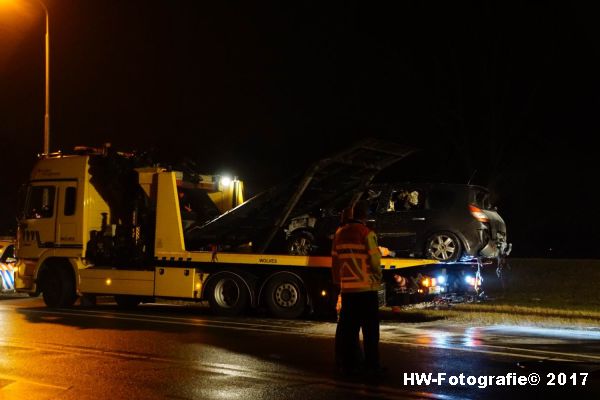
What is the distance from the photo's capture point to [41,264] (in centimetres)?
1559

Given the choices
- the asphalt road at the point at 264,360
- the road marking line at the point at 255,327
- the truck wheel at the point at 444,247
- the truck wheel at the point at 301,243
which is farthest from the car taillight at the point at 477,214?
the road marking line at the point at 255,327

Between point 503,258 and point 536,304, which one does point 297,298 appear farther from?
point 536,304

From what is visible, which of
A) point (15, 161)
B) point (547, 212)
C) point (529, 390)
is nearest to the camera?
point (529, 390)

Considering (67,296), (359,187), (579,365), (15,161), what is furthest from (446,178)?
(15,161)

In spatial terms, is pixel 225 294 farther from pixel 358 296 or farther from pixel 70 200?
pixel 358 296

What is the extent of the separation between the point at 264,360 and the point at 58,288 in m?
7.93

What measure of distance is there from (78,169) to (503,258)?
8.28 m

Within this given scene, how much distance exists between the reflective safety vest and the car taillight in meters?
5.67

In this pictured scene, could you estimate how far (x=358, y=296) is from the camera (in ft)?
25.8

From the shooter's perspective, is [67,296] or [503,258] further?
[67,296]

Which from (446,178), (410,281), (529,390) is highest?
(446,178)

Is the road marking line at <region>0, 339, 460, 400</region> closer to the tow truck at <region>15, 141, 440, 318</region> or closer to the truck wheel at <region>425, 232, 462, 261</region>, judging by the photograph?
the tow truck at <region>15, 141, 440, 318</region>

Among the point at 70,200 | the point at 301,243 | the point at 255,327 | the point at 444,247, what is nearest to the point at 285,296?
the point at 301,243

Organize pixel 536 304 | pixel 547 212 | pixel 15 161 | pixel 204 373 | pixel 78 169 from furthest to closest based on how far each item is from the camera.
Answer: pixel 15 161 → pixel 547 212 → pixel 536 304 → pixel 78 169 → pixel 204 373
